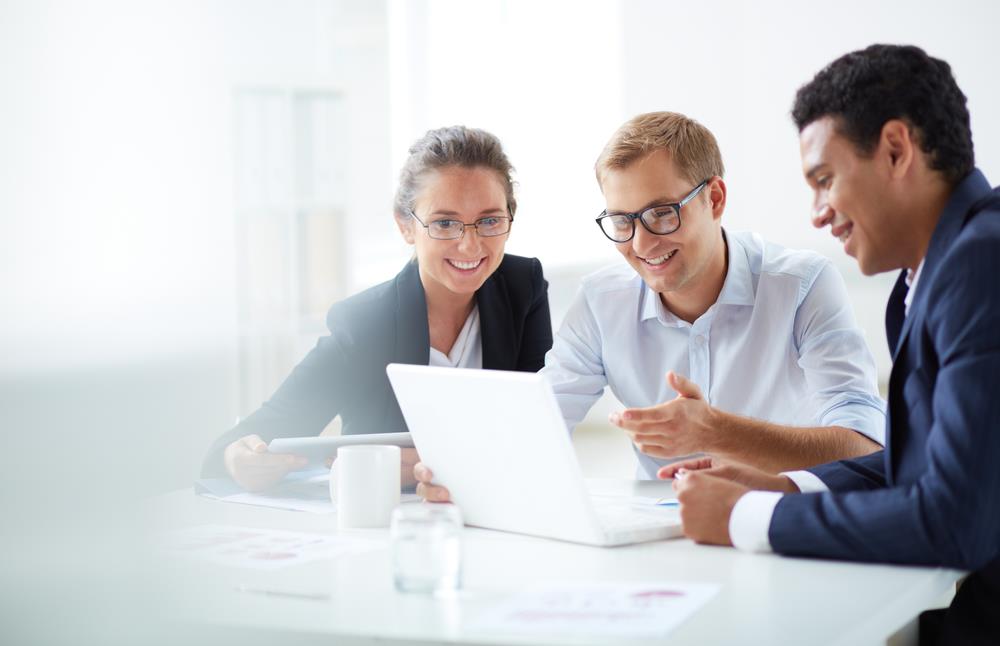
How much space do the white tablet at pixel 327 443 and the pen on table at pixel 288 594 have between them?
1.68 ft

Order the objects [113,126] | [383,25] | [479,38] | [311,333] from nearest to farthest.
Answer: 1. [113,126]
2. [311,333]
3. [383,25]
4. [479,38]

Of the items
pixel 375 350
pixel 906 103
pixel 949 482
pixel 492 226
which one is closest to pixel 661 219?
pixel 492 226

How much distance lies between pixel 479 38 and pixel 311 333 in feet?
6.15

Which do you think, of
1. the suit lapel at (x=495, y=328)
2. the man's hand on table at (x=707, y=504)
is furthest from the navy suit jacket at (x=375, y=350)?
the man's hand on table at (x=707, y=504)

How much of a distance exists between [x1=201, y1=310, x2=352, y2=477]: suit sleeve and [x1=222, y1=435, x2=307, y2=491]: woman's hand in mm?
135

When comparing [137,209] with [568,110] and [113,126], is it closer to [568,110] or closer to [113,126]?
[113,126]

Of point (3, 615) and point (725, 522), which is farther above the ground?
point (3, 615)

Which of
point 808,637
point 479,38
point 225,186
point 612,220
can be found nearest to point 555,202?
point 479,38

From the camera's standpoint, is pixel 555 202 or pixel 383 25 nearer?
pixel 383 25

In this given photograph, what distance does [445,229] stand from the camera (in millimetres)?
2199

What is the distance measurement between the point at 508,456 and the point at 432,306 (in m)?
0.98

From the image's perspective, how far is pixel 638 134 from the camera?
209cm

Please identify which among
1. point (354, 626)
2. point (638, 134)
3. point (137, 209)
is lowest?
point (354, 626)

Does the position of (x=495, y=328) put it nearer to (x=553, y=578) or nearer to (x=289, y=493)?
(x=289, y=493)
